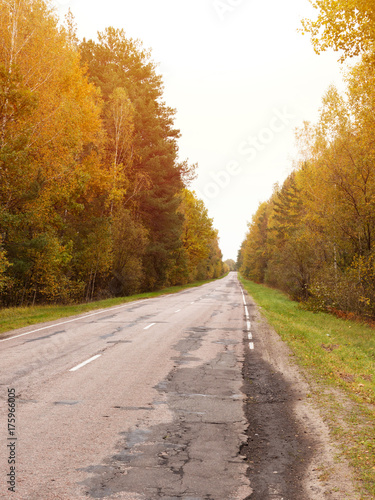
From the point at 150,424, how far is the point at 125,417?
0.44 m

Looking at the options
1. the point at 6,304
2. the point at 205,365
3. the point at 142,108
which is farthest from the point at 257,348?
the point at 142,108

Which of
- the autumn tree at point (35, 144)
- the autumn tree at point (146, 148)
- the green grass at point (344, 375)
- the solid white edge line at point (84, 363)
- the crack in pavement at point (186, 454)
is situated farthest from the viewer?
the autumn tree at point (146, 148)

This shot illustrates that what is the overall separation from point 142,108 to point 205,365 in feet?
98.4

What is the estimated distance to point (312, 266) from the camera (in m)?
27.7

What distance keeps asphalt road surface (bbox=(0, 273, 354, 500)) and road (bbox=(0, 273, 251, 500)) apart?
0.05 ft

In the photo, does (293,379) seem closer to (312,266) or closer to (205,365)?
(205,365)

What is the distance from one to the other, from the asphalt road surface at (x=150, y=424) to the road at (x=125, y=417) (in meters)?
0.02

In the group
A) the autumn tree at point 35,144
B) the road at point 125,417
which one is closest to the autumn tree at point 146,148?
the autumn tree at point 35,144

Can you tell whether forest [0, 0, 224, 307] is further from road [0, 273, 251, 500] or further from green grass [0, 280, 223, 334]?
road [0, 273, 251, 500]

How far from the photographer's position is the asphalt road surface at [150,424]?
13.8 feet

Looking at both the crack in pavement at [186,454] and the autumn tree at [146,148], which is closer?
the crack in pavement at [186,454]

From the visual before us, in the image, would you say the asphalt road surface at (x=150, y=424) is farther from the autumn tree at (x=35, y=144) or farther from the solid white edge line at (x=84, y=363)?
the autumn tree at (x=35, y=144)

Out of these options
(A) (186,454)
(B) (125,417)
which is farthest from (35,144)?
(A) (186,454)

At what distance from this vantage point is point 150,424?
5.85 m
